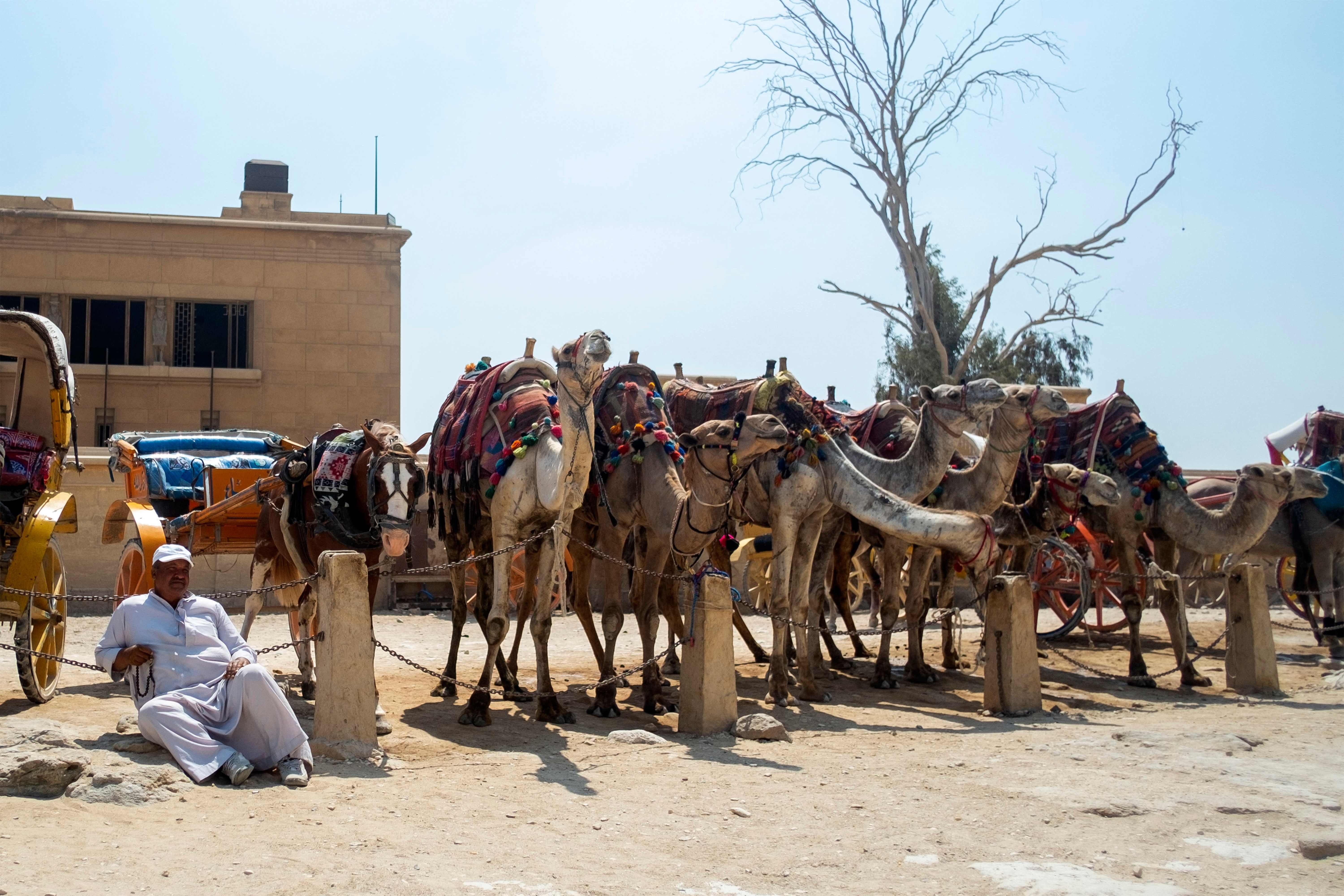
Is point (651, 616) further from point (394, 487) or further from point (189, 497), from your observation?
point (189, 497)

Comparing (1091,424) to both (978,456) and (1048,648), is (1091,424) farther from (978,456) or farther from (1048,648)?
(1048,648)

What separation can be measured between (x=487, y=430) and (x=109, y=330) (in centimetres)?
1785

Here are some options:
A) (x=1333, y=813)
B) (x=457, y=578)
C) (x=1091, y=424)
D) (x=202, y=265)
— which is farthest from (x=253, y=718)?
(x=202, y=265)

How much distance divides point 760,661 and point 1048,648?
3.31 m

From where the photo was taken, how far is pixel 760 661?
12578 millimetres

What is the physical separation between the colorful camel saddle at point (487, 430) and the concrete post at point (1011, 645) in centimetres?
371

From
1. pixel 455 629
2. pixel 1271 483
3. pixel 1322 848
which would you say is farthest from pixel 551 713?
pixel 1271 483

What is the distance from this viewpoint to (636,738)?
26.2ft

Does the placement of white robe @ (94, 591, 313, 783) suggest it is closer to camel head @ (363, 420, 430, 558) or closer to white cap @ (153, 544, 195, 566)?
white cap @ (153, 544, 195, 566)

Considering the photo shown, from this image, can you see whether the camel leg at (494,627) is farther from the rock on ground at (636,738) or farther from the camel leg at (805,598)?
the camel leg at (805,598)

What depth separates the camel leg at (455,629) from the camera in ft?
32.9

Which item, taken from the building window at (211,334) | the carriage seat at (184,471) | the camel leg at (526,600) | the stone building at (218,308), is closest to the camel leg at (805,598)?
the camel leg at (526,600)

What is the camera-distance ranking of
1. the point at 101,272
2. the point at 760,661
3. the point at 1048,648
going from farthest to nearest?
the point at 101,272 < the point at 1048,648 < the point at 760,661

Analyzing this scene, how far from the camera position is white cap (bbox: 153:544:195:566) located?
21.9 ft
